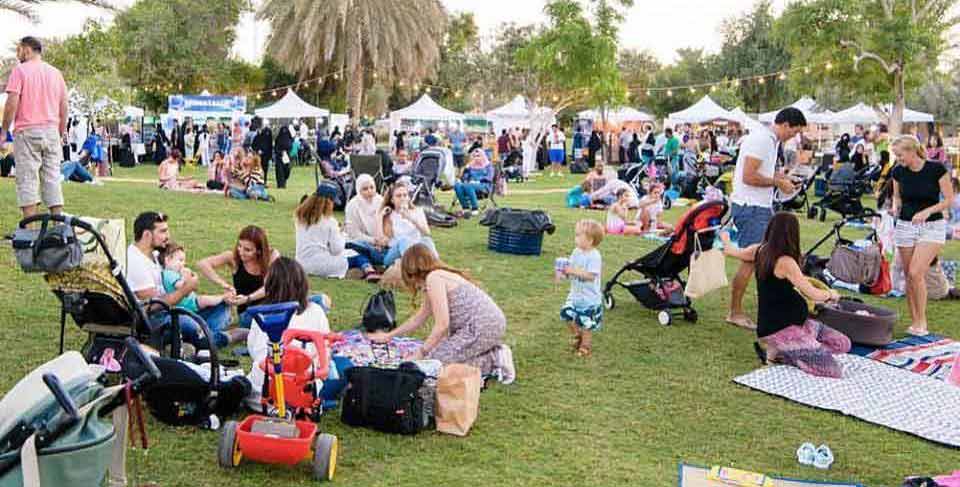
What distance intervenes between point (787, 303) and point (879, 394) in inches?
32.7

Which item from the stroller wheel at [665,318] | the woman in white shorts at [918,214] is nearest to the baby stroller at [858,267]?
the woman in white shorts at [918,214]

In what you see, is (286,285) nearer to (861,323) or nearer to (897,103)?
(861,323)

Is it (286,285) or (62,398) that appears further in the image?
(286,285)

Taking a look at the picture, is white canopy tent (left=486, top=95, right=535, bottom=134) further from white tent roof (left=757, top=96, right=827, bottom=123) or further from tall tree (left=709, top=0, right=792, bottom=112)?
tall tree (left=709, top=0, right=792, bottom=112)

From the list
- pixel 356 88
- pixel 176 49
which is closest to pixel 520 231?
pixel 356 88

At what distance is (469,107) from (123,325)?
2051 inches

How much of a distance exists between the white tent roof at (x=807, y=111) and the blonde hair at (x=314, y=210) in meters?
22.7

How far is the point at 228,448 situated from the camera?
3969mm

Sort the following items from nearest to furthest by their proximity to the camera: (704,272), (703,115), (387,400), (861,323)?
(387,400) < (861,323) < (704,272) < (703,115)

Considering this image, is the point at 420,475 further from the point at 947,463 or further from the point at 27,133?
the point at 27,133

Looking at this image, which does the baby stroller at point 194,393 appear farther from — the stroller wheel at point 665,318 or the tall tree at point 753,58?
the tall tree at point 753,58

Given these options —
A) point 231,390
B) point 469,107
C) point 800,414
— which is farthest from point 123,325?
point 469,107

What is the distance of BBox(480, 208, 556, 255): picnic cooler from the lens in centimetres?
1041

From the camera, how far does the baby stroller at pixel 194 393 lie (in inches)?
171
